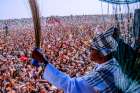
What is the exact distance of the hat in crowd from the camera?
3357mm

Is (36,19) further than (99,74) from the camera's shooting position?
Yes

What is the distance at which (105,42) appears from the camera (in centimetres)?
343

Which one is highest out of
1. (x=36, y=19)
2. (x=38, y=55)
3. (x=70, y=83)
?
(x=36, y=19)

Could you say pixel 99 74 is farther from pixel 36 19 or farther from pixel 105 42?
pixel 36 19

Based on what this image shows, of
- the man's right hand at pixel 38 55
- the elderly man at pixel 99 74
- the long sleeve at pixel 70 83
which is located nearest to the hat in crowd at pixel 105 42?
the elderly man at pixel 99 74

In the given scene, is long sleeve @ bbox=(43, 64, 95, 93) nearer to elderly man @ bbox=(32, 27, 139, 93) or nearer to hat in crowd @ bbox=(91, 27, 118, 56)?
elderly man @ bbox=(32, 27, 139, 93)

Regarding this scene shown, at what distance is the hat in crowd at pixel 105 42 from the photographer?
336 cm

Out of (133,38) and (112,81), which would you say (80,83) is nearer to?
(112,81)

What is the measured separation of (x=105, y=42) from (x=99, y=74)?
0.81 feet

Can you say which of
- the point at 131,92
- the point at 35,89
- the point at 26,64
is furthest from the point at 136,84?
the point at 26,64

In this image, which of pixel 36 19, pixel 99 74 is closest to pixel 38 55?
pixel 36 19

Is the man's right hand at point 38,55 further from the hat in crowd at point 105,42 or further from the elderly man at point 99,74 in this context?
the hat in crowd at point 105,42

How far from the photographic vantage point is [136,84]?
10.5 ft

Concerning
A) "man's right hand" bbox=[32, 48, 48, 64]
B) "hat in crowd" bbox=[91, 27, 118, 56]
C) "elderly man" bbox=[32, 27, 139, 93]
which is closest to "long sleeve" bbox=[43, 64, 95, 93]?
"elderly man" bbox=[32, 27, 139, 93]
